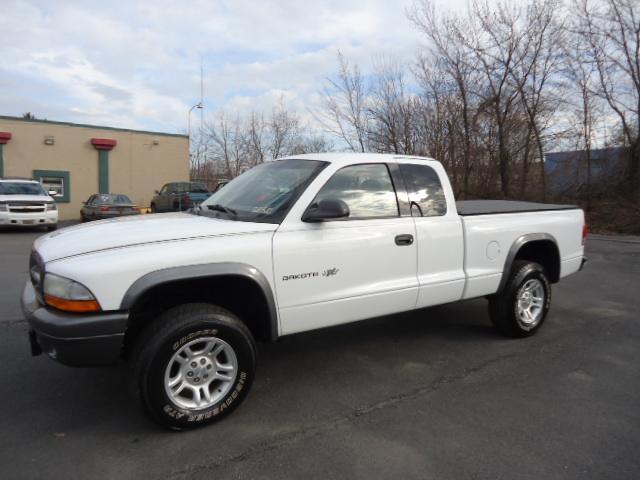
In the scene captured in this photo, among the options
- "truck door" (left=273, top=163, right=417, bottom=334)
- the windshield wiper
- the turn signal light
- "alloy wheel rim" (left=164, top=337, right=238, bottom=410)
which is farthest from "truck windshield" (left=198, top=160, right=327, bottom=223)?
the turn signal light

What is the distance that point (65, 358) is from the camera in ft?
8.89

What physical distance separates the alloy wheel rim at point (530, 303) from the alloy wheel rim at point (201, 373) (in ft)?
10.1

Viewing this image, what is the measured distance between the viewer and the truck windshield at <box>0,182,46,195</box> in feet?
47.5

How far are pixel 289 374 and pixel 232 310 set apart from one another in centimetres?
82

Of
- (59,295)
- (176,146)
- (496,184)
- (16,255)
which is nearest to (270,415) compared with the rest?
(59,295)

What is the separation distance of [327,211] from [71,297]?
1.67m

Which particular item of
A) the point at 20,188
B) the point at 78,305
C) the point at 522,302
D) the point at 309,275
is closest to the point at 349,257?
the point at 309,275

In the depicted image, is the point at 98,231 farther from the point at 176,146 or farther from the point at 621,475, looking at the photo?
A: the point at 176,146

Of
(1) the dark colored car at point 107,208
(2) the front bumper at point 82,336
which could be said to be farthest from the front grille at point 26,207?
(2) the front bumper at point 82,336

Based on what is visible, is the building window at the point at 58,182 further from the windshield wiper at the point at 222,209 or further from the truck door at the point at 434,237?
the truck door at the point at 434,237

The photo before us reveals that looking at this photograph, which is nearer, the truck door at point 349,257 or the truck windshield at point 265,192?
the truck door at point 349,257

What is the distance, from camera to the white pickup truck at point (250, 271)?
2.77m

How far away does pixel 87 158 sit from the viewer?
23297mm

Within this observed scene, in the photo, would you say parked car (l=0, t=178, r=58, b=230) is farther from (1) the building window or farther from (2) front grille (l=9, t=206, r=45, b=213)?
(1) the building window
